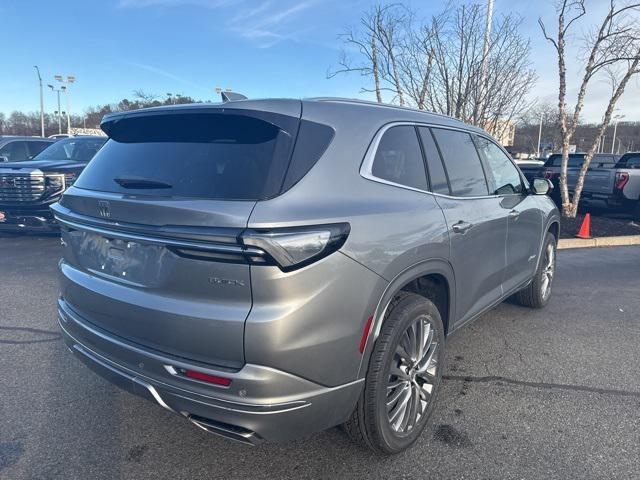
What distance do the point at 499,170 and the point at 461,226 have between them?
1269mm

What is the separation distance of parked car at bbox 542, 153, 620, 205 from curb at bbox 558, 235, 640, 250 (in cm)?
247

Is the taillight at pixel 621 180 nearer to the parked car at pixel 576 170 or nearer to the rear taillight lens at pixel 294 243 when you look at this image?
the parked car at pixel 576 170

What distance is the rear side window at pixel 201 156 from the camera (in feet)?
6.66

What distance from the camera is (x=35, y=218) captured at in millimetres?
7586

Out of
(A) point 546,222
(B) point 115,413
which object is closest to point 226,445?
(B) point 115,413

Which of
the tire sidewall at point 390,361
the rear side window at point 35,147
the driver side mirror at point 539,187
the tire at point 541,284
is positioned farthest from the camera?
the rear side window at point 35,147

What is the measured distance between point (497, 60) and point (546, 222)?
6.69 meters

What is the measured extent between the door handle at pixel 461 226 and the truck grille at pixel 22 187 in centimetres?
726

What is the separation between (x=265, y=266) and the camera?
1855mm

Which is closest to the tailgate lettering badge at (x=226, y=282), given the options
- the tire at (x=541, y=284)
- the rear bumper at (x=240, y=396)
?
the rear bumper at (x=240, y=396)

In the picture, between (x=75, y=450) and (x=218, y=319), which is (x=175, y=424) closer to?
(x=75, y=450)

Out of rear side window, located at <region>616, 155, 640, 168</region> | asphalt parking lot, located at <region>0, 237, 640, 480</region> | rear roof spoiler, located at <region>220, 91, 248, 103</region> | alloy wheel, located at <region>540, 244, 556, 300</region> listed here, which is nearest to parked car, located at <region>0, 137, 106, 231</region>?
asphalt parking lot, located at <region>0, 237, 640, 480</region>

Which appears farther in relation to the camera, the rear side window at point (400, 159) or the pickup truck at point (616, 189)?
the pickup truck at point (616, 189)

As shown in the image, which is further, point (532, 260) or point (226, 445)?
point (532, 260)
